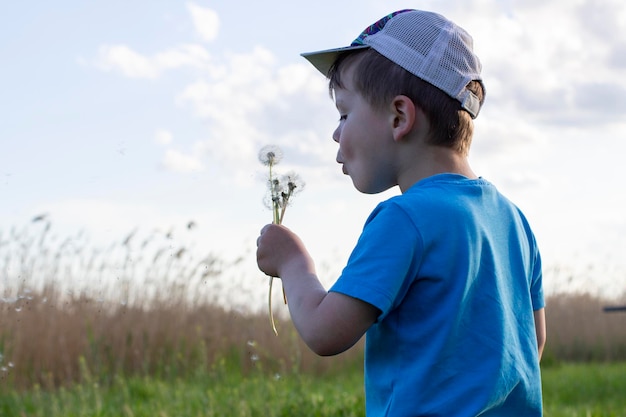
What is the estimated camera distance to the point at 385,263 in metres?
1.59

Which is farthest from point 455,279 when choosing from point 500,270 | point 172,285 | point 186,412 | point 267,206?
point 172,285

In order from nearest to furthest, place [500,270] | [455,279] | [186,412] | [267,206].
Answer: [455,279] → [500,270] → [267,206] → [186,412]

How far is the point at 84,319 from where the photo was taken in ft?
21.5

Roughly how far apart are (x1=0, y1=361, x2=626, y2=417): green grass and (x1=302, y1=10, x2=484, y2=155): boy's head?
2.42 m

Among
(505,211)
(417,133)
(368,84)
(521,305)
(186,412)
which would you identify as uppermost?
(368,84)

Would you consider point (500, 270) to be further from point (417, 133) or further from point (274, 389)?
point (274, 389)

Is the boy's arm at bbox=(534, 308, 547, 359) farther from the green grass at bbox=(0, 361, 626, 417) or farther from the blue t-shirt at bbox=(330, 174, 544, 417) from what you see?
the green grass at bbox=(0, 361, 626, 417)

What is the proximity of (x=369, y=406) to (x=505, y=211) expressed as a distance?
552mm

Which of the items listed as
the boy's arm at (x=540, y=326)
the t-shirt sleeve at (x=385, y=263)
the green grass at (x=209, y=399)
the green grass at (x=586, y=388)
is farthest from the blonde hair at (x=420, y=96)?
the green grass at (x=586, y=388)

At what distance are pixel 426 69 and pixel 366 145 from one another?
219mm

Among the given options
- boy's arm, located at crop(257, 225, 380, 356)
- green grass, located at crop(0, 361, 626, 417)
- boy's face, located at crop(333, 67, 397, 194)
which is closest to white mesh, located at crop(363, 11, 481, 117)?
boy's face, located at crop(333, 67, 397, 194)

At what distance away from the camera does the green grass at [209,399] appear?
14.6 ft

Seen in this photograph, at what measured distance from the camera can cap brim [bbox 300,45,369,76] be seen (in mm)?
1966

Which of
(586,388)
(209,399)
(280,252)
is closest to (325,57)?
(280,252)
